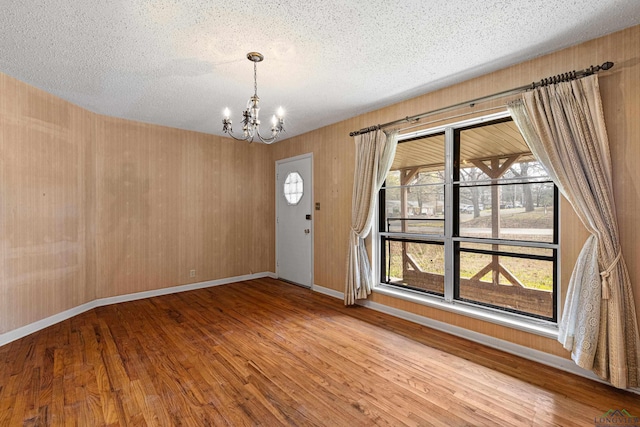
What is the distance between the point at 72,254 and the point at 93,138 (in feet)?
5.20

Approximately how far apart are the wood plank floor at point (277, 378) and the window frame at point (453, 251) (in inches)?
12.5

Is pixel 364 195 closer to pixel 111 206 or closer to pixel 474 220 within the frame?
pixel 474 220

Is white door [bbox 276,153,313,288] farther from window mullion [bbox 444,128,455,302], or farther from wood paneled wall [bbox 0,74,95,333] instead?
wood paneled wall [bbox 0,74,95,333]

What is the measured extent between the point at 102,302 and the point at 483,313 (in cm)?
Answer: 482

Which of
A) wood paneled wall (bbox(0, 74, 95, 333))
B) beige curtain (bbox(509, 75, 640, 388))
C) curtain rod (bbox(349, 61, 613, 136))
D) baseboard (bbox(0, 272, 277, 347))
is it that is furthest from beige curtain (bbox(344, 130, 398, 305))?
wood paneled wall (bbox(0, 74, 95, 333))

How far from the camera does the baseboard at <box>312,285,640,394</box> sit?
7.95 feet

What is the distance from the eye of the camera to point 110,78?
3.02 meters

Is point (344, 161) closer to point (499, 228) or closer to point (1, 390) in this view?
point (499, 228)

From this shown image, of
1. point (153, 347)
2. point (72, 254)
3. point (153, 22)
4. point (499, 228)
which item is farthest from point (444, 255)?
point (72, 254)

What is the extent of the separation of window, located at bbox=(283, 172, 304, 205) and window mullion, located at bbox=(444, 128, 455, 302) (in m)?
2.56

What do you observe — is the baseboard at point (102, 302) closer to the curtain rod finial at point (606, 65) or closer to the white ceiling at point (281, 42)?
the white ceiling at point (281, 42)

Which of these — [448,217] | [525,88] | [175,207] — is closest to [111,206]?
[175,207]

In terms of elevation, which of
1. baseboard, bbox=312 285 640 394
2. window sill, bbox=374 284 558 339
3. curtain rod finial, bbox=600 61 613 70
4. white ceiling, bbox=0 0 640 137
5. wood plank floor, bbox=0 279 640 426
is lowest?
wood plank floor, bbox=0 279 640 426

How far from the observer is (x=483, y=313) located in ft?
9.72
